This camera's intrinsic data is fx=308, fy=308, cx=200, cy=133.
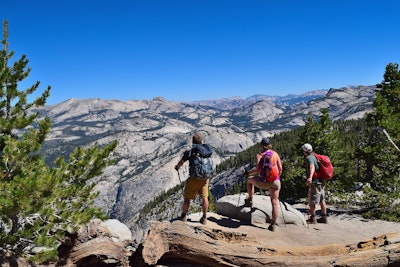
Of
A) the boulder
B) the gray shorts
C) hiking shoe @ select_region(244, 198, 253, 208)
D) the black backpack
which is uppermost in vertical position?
the black backpack

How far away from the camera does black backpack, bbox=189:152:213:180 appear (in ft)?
34.4

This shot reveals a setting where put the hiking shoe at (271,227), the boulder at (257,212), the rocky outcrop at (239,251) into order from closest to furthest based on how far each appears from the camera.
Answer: the rocky outcrop at (239,251), the hiking shoe at (271,227), the boulder at (257,212)

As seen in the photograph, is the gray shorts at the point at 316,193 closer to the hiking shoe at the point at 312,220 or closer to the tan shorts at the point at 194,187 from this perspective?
the hiking shoe at the point at 312,220

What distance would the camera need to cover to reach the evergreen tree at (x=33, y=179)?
9.11 metres

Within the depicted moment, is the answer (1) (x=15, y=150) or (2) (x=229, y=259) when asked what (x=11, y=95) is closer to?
(1) (x=15, y=150)

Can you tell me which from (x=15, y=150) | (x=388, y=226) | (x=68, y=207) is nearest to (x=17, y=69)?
(x=15, y=150)

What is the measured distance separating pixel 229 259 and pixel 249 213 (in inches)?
156

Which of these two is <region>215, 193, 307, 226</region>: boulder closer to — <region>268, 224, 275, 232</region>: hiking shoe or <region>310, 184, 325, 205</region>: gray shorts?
<region>268, 224, 275, 232</region>: hiking shoe

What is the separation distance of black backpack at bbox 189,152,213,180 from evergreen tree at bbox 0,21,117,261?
14.1ft

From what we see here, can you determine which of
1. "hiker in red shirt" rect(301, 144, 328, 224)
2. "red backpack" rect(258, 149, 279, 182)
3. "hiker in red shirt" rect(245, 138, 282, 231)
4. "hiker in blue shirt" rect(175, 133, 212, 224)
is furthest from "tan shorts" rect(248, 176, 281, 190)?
"hiker in blue shirt" rect(175, 133, 212, 224)

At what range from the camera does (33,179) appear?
8883 mm

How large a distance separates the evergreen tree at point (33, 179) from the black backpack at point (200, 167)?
4.29 metres

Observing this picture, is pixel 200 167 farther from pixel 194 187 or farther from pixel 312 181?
pixel 312 181

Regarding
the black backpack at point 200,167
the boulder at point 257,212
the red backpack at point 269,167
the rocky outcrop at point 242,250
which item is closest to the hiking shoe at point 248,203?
the boulder at point 257,212
